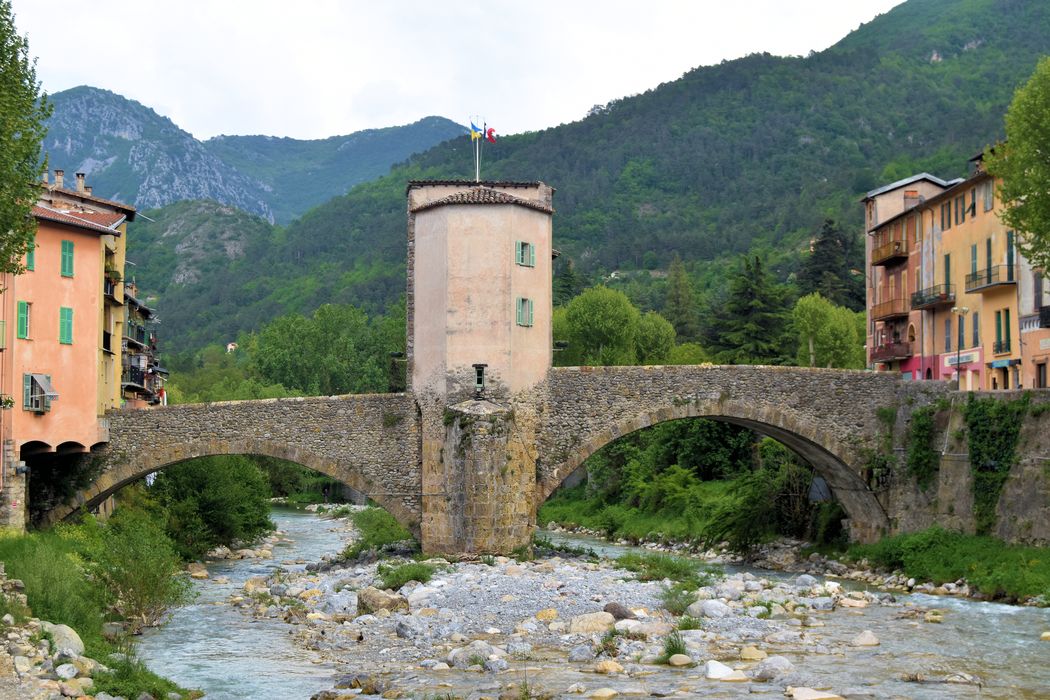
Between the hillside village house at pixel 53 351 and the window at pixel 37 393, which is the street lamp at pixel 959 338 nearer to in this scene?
the hillside village house at pixel 53 351

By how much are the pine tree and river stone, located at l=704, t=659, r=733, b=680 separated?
60327 millimetres

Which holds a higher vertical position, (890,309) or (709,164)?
(709,164)

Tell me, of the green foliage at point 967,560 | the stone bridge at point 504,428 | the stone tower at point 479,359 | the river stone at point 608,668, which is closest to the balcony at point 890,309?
the stone bridge at point 504,428

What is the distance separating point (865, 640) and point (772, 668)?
4.19m

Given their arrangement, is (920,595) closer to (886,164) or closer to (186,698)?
(186,698)

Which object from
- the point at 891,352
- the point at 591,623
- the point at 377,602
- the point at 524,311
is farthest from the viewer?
the point at 891,352

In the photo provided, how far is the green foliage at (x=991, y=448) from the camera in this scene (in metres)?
34.5

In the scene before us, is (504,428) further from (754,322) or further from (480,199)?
(754,322)

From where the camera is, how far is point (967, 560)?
33875mm

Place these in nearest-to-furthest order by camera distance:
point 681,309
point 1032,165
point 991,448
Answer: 1. point 1032,165
2. point 991,448
3. point 681,309

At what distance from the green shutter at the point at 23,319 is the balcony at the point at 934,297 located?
31.2 meters

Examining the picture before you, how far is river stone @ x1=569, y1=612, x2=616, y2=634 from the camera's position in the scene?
26.5 m

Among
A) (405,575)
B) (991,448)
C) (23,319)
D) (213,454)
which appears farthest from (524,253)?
(23,319)

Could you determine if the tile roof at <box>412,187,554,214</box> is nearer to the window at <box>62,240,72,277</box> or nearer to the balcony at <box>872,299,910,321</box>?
the window at <box>62,240,72,277</box>
